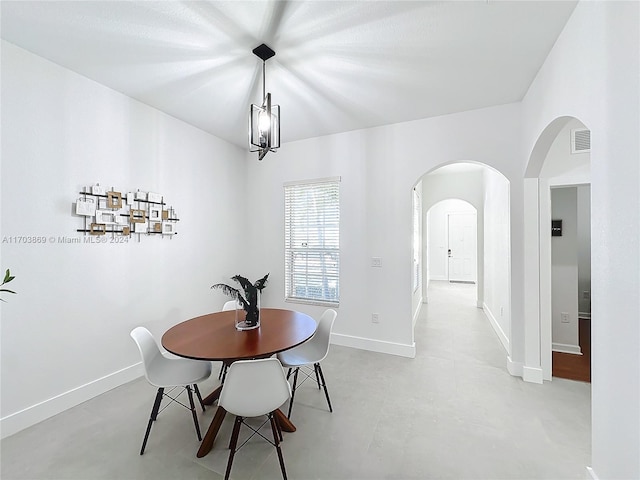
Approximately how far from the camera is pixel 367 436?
2.00m

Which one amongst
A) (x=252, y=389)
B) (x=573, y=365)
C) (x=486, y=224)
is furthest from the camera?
(x=486, y=224)

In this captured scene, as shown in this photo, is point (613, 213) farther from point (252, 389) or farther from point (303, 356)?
point (303, 356)

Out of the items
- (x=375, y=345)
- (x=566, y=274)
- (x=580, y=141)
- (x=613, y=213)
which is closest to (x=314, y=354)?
(x=375, y=345)

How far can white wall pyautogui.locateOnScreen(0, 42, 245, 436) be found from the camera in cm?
210

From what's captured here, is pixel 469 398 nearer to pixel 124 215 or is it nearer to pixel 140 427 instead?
pixel 140 427

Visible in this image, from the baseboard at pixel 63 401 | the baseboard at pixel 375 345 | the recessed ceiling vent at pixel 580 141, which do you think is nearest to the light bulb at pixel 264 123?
the baseboard at pixel 63 401

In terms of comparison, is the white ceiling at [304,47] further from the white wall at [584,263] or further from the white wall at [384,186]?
the white wall at [584,263]

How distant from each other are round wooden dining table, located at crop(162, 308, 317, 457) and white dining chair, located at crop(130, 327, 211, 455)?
0.15m

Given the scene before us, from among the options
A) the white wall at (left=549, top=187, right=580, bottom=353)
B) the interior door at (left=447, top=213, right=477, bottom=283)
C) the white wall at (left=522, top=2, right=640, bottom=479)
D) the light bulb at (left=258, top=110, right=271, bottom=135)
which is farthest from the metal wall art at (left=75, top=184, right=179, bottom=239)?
the interior door at (left=447, top=213, right=477, bottom=283)

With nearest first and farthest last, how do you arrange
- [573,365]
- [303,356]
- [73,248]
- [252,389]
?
[252,389] → [303,356] → [73,248] → [573,365]

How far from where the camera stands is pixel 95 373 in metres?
2.57

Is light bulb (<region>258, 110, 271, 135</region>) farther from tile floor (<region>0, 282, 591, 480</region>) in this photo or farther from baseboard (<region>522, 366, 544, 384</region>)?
baseboard (<region>522, 366, 544, 384</region>)

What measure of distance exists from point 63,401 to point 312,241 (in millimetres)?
2993

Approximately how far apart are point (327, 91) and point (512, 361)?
3365mm
